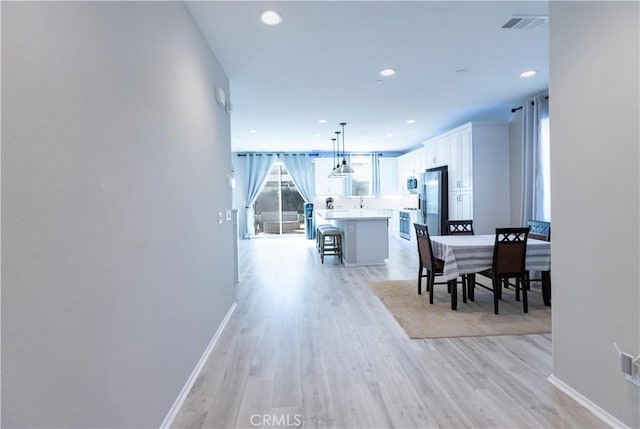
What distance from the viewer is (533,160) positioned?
4977 mm

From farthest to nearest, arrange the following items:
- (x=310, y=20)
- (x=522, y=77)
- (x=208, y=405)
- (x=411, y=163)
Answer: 1. (x=411, y=163)
2. (x=522, y=77)
3. (x=310, y=20)
4. (x=208, y=405)

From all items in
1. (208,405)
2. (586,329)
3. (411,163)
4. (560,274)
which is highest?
(411,163)

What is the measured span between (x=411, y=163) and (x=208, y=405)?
7998 mm

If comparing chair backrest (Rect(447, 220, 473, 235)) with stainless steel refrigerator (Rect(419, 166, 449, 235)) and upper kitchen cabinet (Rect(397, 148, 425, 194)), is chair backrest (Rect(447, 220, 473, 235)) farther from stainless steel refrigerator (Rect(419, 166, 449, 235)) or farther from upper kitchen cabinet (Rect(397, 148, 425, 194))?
upper kitchen cabinet (Rect(397, 148, 425, 194))

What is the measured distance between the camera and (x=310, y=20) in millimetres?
2660

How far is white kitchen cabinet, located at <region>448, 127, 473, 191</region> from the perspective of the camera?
6004mm

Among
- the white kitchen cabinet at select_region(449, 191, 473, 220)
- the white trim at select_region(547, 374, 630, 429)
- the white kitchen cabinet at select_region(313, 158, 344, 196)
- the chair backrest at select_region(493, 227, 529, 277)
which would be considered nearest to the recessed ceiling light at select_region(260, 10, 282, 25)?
the chair backrest at select_region(493, 227, 529, 277)

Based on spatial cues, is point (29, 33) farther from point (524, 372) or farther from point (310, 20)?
point (524, 372)

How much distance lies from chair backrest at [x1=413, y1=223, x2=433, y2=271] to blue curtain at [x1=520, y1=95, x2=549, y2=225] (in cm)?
208

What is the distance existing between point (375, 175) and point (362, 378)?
831 cm

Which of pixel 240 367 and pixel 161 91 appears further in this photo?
pixel 240 367

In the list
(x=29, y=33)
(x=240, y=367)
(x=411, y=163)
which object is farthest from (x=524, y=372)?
(x=411, y=163)
